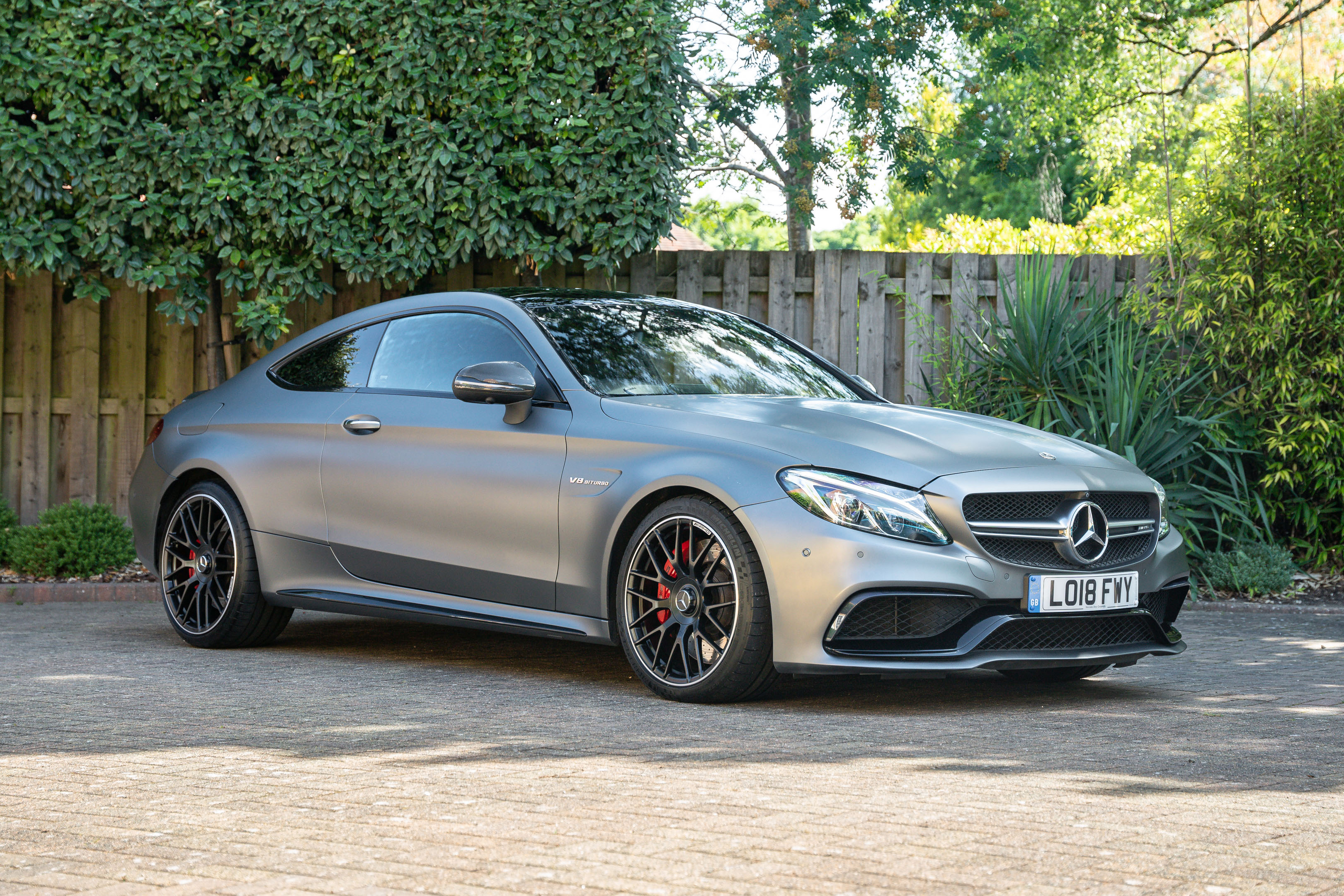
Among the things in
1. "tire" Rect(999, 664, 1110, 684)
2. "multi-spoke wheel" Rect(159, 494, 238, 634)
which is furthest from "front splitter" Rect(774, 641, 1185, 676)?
"multi-spoke wheel" Rect(159, 494, 238, 634)

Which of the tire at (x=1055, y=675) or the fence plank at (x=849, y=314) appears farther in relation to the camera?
the fence plank at (x=849, y=314)

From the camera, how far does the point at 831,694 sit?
19.7 ft

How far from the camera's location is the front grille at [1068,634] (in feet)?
17.9

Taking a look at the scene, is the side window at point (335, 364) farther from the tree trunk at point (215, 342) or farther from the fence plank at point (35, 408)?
the fence plank at point (35, 408)

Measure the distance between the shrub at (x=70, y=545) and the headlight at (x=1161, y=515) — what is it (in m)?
6.82

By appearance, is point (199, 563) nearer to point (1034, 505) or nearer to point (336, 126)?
point (336, 126)

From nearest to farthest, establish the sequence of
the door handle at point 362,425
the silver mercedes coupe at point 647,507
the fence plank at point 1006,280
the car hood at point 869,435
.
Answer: the silver mercedes coupe at point 647,507
the car hood at point 869,435
the door handle at point 362,425
the fence plank at point 1006,280

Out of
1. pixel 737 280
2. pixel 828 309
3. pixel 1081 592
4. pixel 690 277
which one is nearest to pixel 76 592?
pixel 690 277

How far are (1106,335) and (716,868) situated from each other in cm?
769

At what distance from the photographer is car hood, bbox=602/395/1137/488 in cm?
548

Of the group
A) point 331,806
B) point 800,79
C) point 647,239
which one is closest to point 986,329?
point 647,239

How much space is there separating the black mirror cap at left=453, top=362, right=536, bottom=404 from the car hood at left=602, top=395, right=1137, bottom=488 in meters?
0.34

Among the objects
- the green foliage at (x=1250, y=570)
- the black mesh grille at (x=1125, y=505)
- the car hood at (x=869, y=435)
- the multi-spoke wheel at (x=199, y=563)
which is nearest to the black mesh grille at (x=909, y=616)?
the car hood at (x=869, y=435)

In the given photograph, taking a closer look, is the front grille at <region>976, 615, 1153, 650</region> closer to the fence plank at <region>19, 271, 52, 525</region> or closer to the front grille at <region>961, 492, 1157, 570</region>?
the front grille at <region>961, 492, 1157, 570</region>
